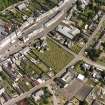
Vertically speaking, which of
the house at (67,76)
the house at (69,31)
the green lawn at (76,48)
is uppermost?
the house at (69,31)

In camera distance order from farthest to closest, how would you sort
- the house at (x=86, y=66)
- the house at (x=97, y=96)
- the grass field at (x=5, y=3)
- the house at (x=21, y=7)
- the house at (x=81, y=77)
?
the grass field at (x=5, y=3) < the house at (x=21, y=7) < the house at (x=86, y=66) < the house at (x=81, y=77) < the house at (x=97, y=96)

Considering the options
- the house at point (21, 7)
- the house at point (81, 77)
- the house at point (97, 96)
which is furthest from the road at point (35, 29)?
the house at point (97, 96)

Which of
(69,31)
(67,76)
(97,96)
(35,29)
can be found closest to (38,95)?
(67,76)

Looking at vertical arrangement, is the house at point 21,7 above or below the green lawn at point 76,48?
above

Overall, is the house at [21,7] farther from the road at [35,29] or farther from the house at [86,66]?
the house at [86,66]

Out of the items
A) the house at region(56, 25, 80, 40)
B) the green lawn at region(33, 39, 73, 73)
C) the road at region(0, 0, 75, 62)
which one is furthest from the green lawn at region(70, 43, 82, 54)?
the road at region(0, 0, 75, 62)

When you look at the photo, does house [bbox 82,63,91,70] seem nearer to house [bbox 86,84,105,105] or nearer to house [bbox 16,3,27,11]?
house [bbox 86,84,105,105]

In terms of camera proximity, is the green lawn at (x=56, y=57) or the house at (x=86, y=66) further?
the green lawn at (x=56, y=57)
